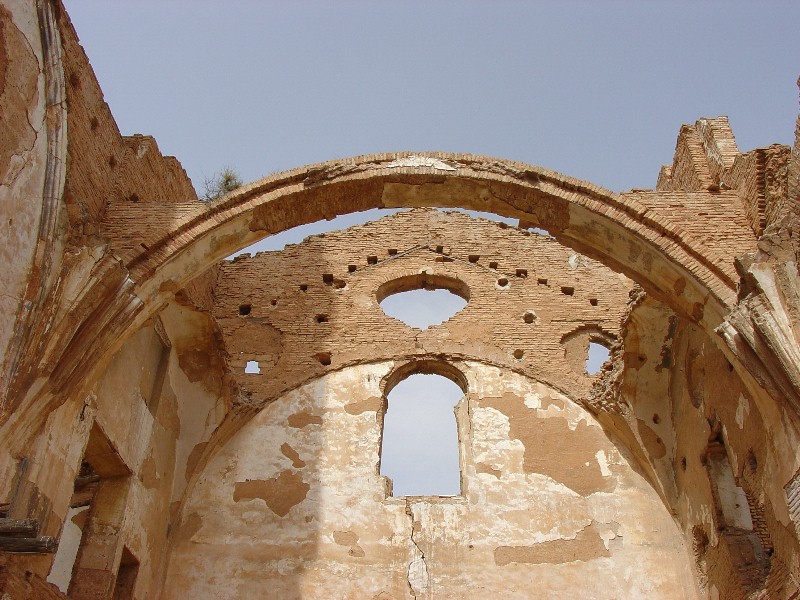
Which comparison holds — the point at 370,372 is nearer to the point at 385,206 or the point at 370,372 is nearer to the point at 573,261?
the point at 385,206

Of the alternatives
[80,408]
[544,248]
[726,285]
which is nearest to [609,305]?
[544,248]

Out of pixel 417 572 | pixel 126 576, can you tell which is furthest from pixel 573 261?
pixel 126 576

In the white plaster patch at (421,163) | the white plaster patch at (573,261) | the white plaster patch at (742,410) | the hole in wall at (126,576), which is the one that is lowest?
the hole in wall at (126,576)

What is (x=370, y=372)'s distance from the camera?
10930 mm

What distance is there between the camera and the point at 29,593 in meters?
6.16

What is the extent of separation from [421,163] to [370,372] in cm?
340

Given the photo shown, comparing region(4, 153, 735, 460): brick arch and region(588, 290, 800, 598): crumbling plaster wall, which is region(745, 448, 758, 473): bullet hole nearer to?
region(588, 290, 800, 598): crumbling plaster wall

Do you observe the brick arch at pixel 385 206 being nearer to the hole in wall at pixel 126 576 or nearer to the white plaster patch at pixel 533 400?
the hole in wall at pixel 126 576

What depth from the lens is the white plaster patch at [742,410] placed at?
25.4ft

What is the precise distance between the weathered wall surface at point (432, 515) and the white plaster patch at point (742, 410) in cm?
202

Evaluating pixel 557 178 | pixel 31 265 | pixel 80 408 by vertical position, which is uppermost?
pixel 557 178

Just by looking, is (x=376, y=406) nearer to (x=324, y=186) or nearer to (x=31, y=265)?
(x=324, y=186)

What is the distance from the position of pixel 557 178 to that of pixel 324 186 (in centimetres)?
221

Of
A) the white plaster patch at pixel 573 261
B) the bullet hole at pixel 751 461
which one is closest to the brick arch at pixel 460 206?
the bullet hole at pixel 751 461
